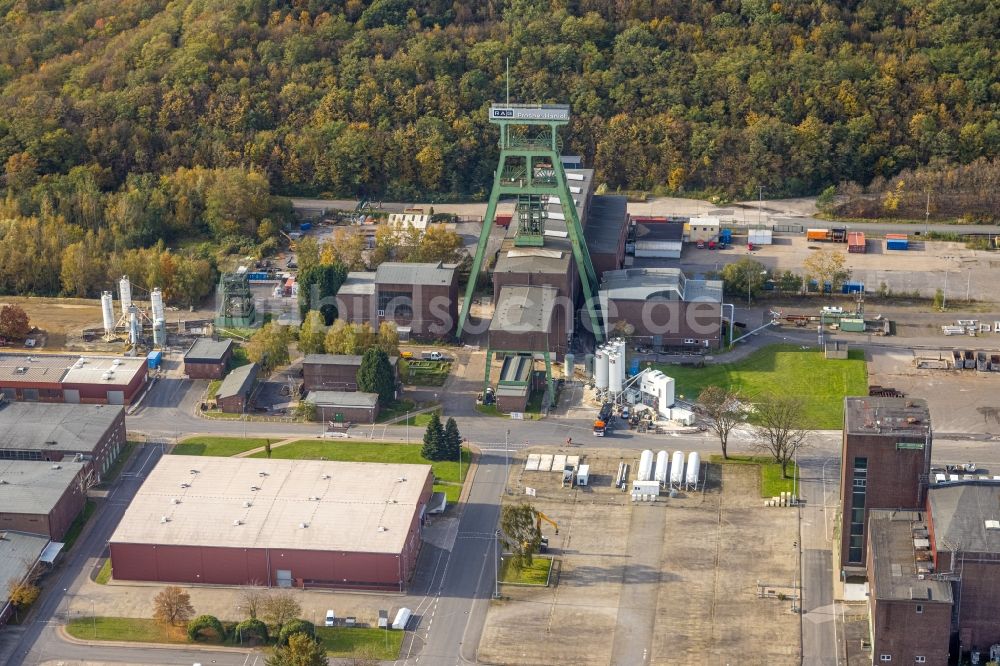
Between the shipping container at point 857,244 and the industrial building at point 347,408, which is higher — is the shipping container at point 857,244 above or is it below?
above

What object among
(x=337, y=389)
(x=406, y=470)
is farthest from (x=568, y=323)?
(x=406, y=470)

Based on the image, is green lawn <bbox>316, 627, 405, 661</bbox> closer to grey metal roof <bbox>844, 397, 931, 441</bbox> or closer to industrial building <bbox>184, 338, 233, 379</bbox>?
grey metal roof <bbox>844, 397, 931, 441</bbox>

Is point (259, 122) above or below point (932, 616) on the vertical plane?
above

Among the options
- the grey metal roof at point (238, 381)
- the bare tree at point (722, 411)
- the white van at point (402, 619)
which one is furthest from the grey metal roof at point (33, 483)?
the bare tree at point (722, 411)

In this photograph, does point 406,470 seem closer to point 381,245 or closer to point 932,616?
point 932,616

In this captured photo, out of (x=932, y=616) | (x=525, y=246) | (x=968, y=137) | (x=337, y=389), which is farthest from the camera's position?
(x=968, y=137)

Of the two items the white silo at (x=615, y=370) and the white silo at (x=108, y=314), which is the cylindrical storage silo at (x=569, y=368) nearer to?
the white silo at (x=615, y=370)
